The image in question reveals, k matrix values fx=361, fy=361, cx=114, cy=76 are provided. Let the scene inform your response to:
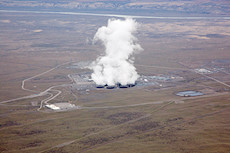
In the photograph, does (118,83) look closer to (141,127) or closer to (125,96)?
(125,96)

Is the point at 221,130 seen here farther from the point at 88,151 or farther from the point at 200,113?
the point at 88,151

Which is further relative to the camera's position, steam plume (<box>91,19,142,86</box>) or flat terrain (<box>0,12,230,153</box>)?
steam plume (<box>91,19,142,86</box>)

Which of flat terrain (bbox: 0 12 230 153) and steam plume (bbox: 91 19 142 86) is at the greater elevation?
steam plume (bbox: 91 19 142 86)

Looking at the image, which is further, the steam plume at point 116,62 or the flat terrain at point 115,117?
the steam plume at point 116,62

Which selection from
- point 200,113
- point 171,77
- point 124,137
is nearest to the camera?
point 124,137

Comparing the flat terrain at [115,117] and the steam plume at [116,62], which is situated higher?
the steam plume at [116,62]

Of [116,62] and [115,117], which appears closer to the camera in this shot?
[115,117]

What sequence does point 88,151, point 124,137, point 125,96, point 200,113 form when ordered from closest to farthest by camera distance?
1. point 88,151
2. point 124,137
3. point 200,113
4. point 125,96

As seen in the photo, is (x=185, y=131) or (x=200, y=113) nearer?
(x=185, y=131)

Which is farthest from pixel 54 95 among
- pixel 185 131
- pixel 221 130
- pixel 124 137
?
pixel 221 130
